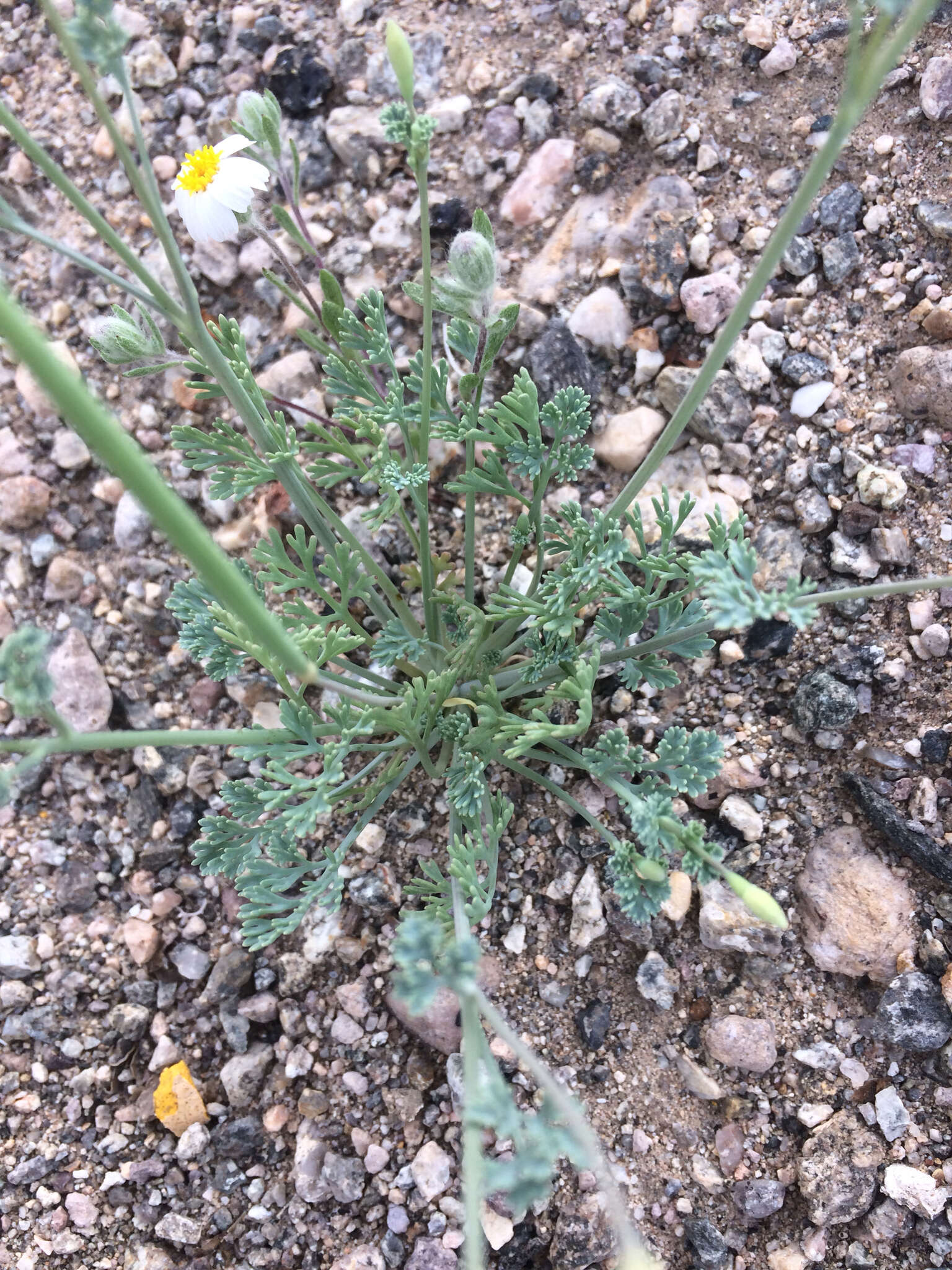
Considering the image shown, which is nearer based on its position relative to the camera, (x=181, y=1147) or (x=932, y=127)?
(x=181, y=1147)

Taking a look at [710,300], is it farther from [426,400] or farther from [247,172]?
[247,172]

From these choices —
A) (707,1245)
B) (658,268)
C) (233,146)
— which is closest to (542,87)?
(658,268)

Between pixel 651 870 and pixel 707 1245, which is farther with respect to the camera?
pixel 707 1245

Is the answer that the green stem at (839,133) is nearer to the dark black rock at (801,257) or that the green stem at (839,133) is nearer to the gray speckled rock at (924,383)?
the gray speckled rock at (924,383)

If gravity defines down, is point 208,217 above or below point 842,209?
above

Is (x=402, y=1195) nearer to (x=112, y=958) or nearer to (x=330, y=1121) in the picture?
(x=330, y=1121)

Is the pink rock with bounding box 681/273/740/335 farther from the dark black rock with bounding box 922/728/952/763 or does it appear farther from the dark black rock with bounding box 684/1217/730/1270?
the dark black rock with bounding box 684/1217/730/1270

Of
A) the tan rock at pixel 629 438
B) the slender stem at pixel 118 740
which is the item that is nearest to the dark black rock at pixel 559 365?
the tan rock at pixel 629 438

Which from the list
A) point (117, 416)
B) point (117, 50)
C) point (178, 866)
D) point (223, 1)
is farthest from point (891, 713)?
point (223, 1)
